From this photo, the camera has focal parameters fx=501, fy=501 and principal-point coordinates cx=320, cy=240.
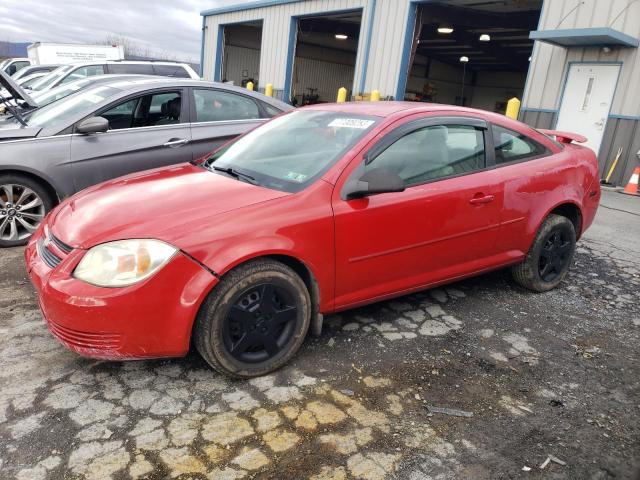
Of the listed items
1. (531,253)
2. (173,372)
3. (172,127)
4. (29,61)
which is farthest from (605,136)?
(29,61)

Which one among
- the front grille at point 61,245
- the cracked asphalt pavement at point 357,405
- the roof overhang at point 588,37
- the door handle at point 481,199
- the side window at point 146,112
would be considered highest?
the roof overhang at point 588,37

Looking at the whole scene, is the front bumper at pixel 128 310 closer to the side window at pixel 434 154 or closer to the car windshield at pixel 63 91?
the side window at pixel 434 154

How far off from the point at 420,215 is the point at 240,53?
2187cm

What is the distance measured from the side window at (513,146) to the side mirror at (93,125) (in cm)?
338

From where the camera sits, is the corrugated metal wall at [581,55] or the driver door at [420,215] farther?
the corrugated metal wall at [581,55]

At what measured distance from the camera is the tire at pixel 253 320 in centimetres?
250

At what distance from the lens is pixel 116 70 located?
37.2 ft

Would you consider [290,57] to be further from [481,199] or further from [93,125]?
[481,199]

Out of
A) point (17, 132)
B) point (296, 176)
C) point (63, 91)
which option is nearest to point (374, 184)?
point (296, 176)

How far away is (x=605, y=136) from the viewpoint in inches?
405

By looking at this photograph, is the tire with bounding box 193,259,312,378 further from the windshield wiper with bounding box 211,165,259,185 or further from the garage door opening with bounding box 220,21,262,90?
the garage door opening with bounding box 220,21,262,90

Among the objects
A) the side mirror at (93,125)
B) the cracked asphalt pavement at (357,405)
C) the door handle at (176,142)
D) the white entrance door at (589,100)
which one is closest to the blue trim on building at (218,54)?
the white entrance door at (589,100)

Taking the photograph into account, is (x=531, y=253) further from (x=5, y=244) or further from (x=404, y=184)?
(x=5, y=244)

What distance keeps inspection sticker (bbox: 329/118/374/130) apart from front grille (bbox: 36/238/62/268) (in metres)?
1.82
